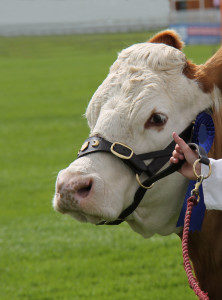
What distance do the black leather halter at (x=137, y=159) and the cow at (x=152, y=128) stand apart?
29mm

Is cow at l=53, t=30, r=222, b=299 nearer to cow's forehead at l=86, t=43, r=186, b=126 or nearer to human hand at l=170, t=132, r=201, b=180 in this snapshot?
cow's forehead at l=86, t=43, r=186, b=126

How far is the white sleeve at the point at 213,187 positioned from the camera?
9.05 ft

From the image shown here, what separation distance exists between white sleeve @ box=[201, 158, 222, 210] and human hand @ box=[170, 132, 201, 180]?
56mm

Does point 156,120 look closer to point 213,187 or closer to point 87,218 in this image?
point 213,187

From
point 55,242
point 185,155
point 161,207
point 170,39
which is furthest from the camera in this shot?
point 55,242

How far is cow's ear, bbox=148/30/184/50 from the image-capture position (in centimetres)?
349

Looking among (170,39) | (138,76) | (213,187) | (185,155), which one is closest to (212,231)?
(213,187)

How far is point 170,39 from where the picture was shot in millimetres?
3514

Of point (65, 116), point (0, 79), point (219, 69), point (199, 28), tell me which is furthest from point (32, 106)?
point (199, 28)

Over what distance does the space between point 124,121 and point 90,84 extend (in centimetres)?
1762

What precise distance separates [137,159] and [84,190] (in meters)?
0.34

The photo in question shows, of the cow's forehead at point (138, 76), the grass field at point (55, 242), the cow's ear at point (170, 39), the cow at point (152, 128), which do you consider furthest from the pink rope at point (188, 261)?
the grass field at point (55, 242)

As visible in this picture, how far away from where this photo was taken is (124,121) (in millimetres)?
2936

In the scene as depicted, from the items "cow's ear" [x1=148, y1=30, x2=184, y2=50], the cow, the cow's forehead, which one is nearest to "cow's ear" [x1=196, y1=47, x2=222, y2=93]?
the cow
